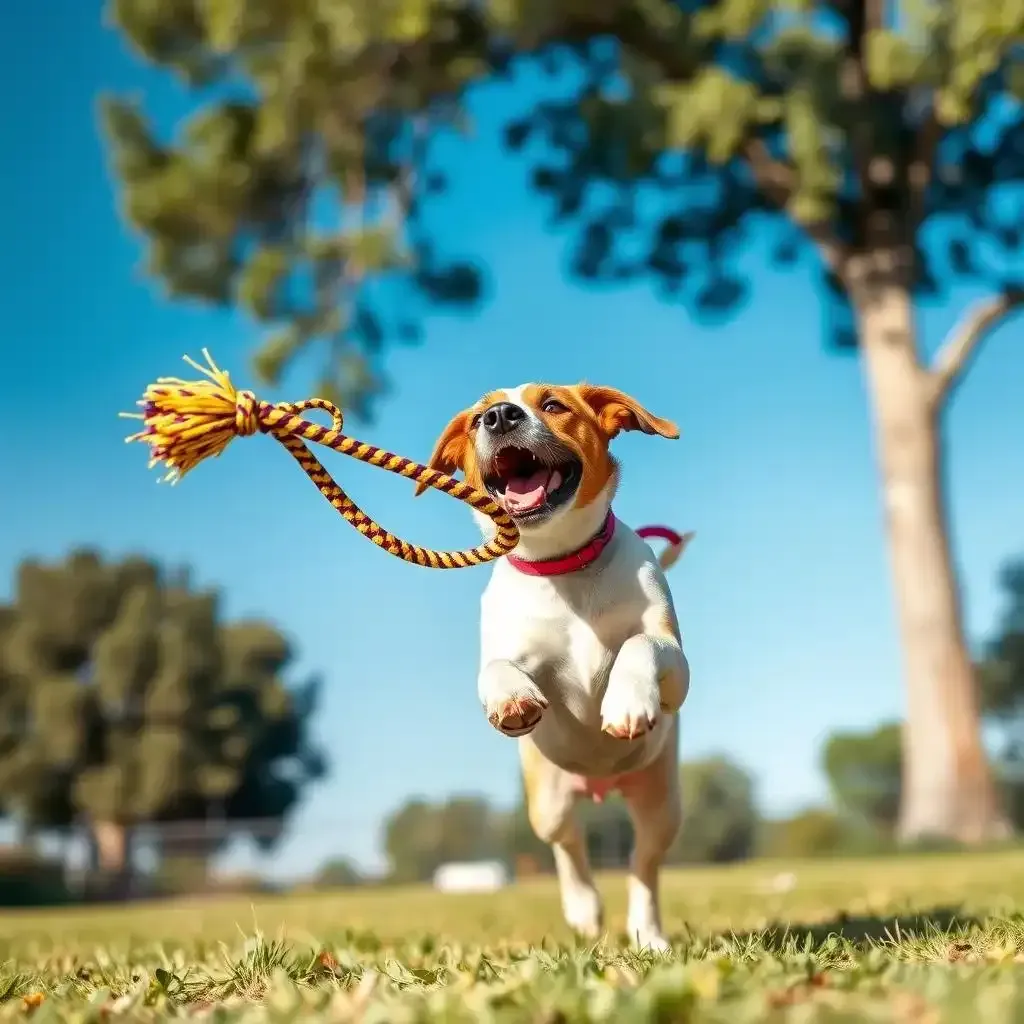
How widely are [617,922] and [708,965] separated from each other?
302 centimetres

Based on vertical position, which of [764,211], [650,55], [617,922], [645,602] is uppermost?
[650,55]

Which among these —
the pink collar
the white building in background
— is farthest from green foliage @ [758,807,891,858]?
the pink collar

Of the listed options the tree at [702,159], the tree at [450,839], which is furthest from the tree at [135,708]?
the tree at [702,159]

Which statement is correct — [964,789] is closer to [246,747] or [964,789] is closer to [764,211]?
[764,211]

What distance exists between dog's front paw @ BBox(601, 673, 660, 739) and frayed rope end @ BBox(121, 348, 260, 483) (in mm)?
1072

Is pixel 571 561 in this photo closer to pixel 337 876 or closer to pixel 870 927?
pixel 870 927

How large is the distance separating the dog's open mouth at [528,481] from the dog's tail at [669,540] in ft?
2.55

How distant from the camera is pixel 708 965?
7.26 ft

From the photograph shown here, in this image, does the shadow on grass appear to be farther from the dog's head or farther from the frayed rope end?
the frayed rope end

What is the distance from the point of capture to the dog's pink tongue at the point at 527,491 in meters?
3.12

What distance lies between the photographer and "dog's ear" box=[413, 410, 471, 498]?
A: 11.0 ft

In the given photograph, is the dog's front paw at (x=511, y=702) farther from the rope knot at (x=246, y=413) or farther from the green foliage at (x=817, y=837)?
the green foliage at (x=817, y=837)

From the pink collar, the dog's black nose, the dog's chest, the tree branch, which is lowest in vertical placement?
the dog's chest

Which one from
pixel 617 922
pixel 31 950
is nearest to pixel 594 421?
pixel 617 922
